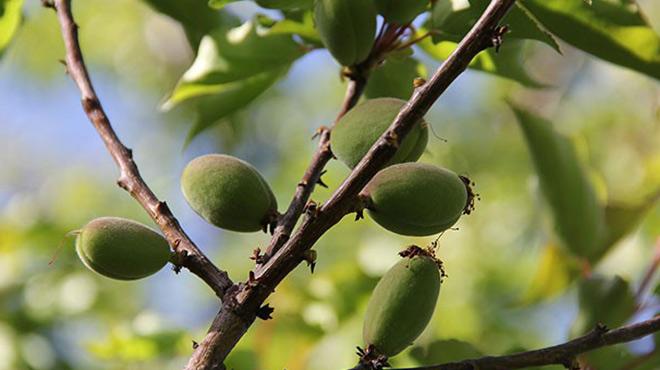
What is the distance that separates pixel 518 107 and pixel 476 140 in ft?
12.7

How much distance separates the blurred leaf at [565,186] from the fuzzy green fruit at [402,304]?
0.83 meters

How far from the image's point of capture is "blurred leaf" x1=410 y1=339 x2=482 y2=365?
164 cm

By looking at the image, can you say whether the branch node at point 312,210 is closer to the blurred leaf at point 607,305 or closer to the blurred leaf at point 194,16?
the blurred leaf at point 194,16

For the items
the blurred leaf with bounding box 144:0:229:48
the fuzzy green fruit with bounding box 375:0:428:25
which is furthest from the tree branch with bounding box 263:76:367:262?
the blurred leaf with bounding box 144:0:229:48

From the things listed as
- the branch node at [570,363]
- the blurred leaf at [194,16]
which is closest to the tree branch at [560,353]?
the branch node at [570,363]

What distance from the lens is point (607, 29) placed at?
156 cm

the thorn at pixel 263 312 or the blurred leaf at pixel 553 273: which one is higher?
the thorn at pixel 263 312

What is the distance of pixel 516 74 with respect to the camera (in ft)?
5.92

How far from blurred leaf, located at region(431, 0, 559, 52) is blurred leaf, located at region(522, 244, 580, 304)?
35.3 inches

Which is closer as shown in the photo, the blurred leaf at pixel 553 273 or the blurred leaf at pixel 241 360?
the blurred leaf at pixel 241 360

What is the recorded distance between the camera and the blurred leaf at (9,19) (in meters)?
1.98

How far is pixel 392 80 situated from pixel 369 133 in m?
0.48

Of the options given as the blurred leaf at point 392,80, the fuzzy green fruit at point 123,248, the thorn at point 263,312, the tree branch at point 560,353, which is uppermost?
the fuzzy green fruit at point 123,248

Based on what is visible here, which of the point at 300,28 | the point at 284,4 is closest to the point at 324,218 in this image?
the point at 284,4
